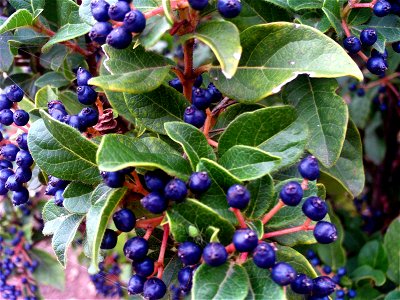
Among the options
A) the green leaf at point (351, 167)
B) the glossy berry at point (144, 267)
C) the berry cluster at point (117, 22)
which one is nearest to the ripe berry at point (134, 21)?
the berry cluster at point (117, 22)

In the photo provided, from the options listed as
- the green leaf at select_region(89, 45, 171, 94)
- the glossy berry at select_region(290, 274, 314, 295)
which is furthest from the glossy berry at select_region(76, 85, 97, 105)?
the glossy berry at select_region(290, 274, 314, 295)

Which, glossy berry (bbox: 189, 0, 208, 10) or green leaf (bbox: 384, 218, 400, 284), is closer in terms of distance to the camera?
glossy berry (bbox: 189, 0, 208, 10)

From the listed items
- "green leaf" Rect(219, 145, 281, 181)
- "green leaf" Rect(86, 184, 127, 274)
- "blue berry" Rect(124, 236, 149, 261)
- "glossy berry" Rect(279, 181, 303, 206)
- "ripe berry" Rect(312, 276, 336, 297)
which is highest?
"green leaf" Rect(219, 145, 281, 181)

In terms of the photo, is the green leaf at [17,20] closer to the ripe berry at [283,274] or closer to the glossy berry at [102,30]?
the glossy berry at [102,30]

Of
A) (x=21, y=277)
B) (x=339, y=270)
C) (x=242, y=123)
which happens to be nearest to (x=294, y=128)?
(x=242, y=123)

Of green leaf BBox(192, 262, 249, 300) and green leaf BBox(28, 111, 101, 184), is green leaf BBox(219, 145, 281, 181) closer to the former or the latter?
green leaf BBox(192, 262, 249, 300)

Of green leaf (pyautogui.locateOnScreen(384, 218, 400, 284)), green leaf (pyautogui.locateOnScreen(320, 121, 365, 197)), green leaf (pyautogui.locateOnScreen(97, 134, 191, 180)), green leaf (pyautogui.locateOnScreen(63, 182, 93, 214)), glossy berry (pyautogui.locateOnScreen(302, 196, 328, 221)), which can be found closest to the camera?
green leaf (pyautogui.locateOnScreen(97, 134, 191, 180))

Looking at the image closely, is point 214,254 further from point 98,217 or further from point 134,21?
point 134,21

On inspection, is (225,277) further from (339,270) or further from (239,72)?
(339,270)
